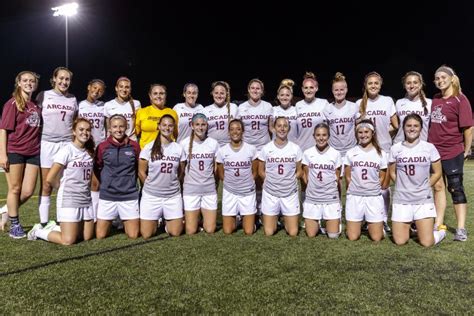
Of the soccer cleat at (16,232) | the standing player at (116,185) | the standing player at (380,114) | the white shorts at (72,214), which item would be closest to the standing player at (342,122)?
the standing player at (380,114)

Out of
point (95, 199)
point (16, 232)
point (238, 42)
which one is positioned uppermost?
point (238, 42)

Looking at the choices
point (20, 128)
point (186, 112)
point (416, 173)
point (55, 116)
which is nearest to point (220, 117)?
point (186, 112)

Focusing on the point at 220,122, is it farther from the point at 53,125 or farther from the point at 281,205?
the point at 53,125

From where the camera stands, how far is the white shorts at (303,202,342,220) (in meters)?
4.65

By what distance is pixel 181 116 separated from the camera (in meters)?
5.64

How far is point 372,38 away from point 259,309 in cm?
2044

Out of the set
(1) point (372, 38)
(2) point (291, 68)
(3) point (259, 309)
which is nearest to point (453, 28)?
(1) point (372, 38)

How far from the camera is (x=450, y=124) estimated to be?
4602 millimetres

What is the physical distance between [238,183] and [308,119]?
124cm

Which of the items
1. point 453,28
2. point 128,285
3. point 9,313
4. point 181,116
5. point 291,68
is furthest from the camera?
point 291,68

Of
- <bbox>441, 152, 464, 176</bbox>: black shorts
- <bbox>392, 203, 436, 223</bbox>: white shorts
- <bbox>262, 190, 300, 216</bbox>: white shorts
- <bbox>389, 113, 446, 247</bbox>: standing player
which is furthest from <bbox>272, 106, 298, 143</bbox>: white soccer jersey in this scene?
<bbox>441, 152, 464, 176</bbox>: black shorts

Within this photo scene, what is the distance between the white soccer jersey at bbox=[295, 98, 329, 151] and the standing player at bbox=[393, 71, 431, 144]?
0.88m

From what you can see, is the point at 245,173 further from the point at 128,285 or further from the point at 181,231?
the point at 128,285

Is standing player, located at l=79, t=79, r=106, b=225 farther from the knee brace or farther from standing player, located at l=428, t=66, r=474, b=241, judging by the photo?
the knee brace
